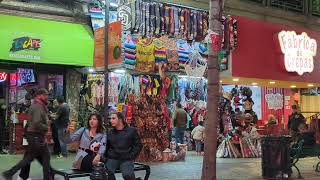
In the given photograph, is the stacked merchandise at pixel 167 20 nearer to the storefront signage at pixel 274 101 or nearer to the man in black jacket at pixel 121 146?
the storefront signage at pixel 274 101

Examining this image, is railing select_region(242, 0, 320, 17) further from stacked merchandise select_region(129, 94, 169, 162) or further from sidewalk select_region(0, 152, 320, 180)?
stacked merchandise select_region(129, 94, 169, 162)

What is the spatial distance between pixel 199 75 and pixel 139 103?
2.38 m

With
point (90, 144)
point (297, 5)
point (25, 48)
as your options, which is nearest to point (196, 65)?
point (25, 48)

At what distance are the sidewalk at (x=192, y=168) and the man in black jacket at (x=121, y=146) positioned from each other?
2.99 metres

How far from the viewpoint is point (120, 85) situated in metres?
17.2

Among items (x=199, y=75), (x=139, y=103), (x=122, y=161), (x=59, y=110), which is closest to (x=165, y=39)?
(x=199, y=75)

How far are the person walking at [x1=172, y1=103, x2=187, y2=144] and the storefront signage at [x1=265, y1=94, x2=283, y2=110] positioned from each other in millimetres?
6680

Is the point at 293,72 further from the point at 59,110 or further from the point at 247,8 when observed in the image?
the point at 59,110

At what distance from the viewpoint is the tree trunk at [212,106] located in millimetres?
10328

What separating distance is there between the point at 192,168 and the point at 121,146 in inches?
212

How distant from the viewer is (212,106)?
34.3 feet

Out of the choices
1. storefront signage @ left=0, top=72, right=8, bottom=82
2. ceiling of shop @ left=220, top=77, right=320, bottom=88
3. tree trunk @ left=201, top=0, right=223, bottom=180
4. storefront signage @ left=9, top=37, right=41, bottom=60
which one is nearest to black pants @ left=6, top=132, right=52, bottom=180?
tree trunk @ left=201, top=0, right=223, bottom=180

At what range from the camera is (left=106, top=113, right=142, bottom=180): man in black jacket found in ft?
29.0

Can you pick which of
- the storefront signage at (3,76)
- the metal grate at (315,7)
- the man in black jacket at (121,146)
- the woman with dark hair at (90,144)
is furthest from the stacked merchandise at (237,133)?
the woman with dark hair at (90,144)
